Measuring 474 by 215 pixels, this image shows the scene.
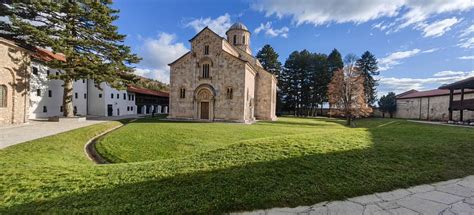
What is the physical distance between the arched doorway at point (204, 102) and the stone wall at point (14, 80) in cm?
1503

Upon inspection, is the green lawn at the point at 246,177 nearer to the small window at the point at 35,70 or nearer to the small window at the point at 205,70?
the small window at the point at 35,70

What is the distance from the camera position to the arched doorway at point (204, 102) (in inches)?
1054

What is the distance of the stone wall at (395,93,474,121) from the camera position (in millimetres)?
37172

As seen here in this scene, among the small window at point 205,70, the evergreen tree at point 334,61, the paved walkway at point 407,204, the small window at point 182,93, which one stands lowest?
the paved walkway at point 407,204

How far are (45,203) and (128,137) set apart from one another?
34.3ft

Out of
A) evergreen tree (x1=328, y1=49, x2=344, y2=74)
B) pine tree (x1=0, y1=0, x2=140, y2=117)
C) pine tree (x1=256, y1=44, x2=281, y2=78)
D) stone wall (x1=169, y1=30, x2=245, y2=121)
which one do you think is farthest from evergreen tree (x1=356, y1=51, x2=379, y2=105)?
pine tree (x1=0, y1=0, x2=140, y2=117)

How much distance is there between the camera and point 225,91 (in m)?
26.5

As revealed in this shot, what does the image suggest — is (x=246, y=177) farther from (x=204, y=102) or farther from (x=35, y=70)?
(x=35, y=70)

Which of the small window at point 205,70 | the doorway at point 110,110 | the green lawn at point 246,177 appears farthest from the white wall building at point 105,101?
the green lawn at point 246,177

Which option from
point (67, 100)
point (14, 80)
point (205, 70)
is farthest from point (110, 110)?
point (205, 70)

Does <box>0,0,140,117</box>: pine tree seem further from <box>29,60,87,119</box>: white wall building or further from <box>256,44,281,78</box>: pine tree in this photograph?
<box>256,44,281,78</box>: pine tree

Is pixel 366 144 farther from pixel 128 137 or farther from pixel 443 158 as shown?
pixel 128 137

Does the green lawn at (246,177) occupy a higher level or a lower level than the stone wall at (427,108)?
lower

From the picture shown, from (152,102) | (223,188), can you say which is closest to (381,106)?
(152,102)
